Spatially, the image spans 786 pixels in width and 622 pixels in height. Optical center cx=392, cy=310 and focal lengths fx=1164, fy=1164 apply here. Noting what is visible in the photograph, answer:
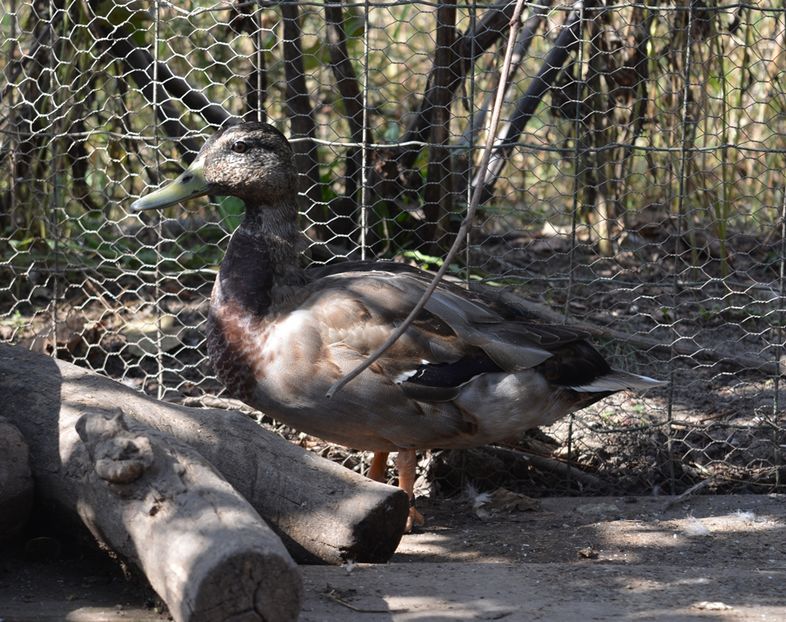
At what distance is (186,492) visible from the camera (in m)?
2.99

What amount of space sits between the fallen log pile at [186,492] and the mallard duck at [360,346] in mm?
271

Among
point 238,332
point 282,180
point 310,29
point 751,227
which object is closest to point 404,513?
point 238,332

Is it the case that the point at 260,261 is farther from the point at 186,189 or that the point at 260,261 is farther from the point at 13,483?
the point at 13,483

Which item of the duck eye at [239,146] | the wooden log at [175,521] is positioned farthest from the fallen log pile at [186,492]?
the duck eye at [239,146]

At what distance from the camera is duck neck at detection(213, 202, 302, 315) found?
4254 millimetres

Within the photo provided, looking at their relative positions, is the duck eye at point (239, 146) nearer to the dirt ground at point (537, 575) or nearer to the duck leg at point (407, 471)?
the duck leg at point (407, 471)

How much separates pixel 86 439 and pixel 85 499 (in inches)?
7.2

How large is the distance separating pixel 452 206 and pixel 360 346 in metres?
1.57

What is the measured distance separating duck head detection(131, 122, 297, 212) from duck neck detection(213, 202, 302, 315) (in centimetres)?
8

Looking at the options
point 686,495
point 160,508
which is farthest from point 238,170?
point 686,495

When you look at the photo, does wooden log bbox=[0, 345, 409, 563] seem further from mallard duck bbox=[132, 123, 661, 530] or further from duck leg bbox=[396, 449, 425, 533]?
duck leg bbox=[396, 449, 425, 533]

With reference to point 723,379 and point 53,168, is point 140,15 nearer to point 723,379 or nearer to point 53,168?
point 53,168

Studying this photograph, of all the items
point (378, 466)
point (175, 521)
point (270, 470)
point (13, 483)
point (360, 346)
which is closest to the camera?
point (175, 521)

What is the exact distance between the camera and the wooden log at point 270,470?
3584 millimetres
